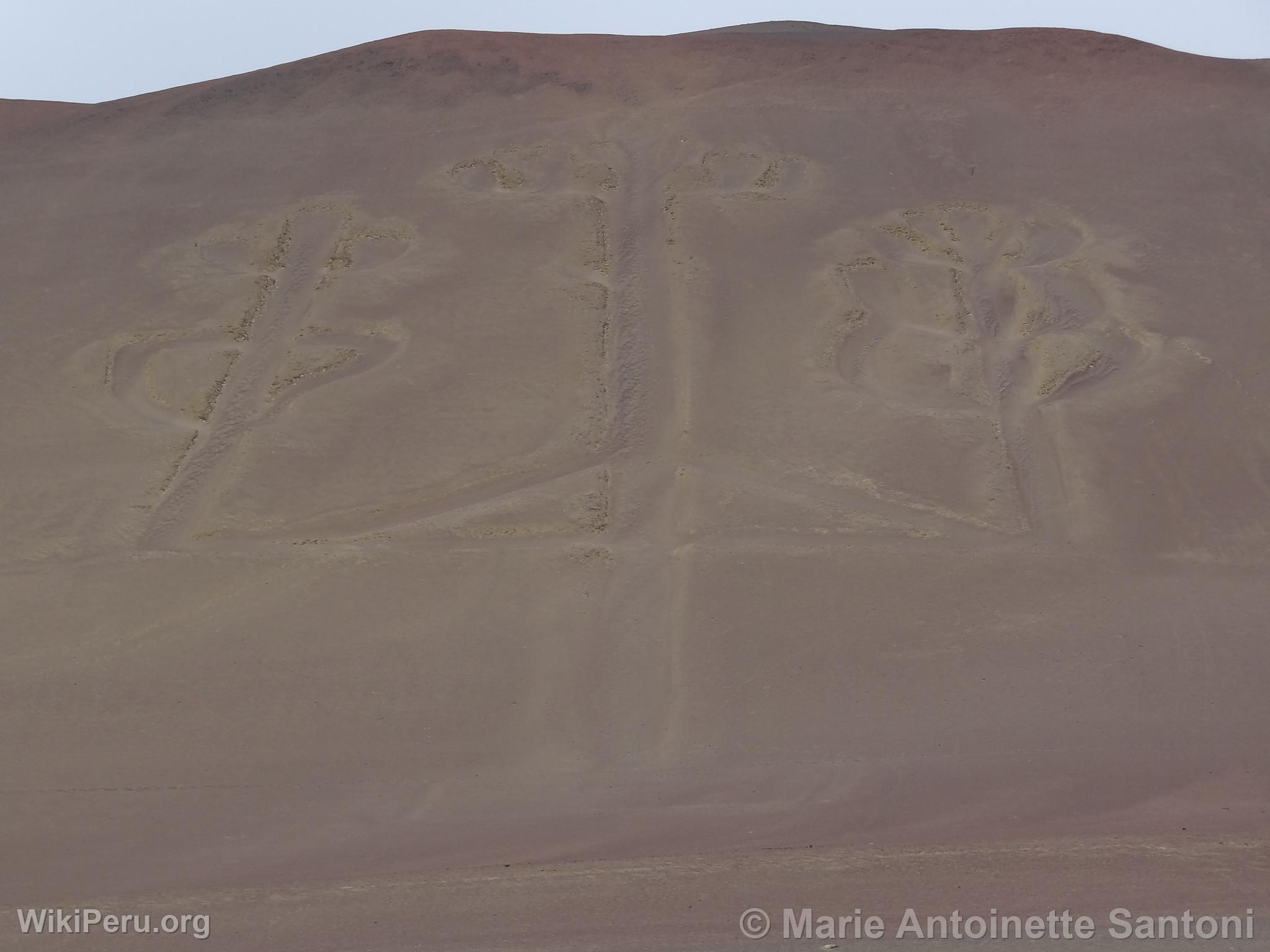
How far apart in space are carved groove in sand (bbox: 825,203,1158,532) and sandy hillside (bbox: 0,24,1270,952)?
48 mm

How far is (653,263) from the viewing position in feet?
35.5

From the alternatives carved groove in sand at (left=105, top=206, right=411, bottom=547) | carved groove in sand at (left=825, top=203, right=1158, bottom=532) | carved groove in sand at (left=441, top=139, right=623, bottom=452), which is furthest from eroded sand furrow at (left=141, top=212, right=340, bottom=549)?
carved groove in sand at (left=825, top=203, right=1158, bottom=532)

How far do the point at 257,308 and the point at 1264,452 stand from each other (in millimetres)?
7690

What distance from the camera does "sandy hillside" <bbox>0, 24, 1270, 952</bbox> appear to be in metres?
5.64

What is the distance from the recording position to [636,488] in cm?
858

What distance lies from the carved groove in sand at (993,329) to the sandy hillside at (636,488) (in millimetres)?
48

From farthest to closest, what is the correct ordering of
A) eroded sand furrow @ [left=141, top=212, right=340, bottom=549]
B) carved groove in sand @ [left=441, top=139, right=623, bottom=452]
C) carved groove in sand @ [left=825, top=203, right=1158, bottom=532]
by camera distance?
carved groove in sand @ [left=441, top=139, right=623, bottom=452], carved groove in sand @ [left=825, top=203, right=1158, bottom=532], eroded sand furrow @ [left=141, top=212, right=340, bottom=549]

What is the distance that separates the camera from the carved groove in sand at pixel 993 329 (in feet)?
29.3

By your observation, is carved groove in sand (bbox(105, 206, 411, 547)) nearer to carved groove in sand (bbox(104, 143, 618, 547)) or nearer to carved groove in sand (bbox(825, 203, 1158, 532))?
carved groove in sand (bbox(104, 143, 618, 547))

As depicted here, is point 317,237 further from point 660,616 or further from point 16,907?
point 16,907

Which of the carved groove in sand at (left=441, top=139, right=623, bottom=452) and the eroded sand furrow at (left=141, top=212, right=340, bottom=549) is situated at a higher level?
the carved groove in sand at (left=441, top=139, right=623, bottom=452)

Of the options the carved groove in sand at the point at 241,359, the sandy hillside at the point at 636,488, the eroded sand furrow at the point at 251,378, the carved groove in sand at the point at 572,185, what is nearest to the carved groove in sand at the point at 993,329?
the sandy hillside at the point at 636,488

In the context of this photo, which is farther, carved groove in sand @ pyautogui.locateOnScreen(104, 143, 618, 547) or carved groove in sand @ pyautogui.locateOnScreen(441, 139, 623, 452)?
carved groove in sand @ pyautogui.locateOnScreen(441, 139, 623, 452)

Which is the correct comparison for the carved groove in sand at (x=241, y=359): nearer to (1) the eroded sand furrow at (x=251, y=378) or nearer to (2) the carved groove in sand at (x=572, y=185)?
(1) the eroded sand furrow at (x=251, y=378)
